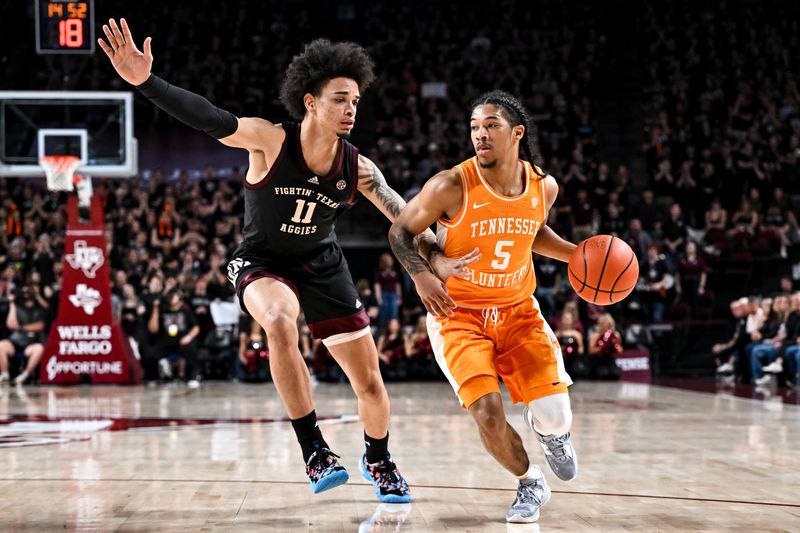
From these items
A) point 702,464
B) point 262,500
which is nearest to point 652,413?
point 702,464

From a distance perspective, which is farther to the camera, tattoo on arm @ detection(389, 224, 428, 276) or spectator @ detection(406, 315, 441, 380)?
spectator @ detection(406, 315, 441, 380)

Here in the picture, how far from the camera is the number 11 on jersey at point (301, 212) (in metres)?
4.75

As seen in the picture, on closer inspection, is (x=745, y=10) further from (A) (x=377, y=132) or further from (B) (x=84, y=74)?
(B) (x=84, y=74)

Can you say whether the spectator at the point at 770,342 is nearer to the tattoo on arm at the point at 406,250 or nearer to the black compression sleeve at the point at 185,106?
the tattoo on arm at the point at 406,250

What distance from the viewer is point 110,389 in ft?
42.1

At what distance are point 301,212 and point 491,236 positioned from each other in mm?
900

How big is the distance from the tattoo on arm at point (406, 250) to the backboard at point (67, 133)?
9.07 meters

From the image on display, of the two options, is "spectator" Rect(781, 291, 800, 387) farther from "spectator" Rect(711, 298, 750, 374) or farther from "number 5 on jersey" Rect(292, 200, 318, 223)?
"number 5 on jersey" Rect(292, 200, 318, 223)

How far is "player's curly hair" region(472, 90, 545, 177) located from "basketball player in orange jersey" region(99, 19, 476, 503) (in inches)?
24.0

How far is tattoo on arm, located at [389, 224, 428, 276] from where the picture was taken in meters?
4.49

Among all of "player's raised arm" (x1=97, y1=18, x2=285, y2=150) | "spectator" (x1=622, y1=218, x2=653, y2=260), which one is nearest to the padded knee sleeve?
"player's raised arm" (x1=97, y1=18, x2=285, y2=150)

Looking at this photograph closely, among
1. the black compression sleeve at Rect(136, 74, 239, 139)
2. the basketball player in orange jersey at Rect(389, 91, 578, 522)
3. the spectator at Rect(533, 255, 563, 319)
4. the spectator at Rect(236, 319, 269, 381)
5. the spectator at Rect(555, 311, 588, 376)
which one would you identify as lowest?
the spectator at Rect(236, 319, 269, 381)

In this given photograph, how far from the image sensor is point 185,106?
4.39 m

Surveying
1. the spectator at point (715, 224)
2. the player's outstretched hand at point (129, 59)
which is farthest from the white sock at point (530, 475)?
the spectator at point (715, 224)
